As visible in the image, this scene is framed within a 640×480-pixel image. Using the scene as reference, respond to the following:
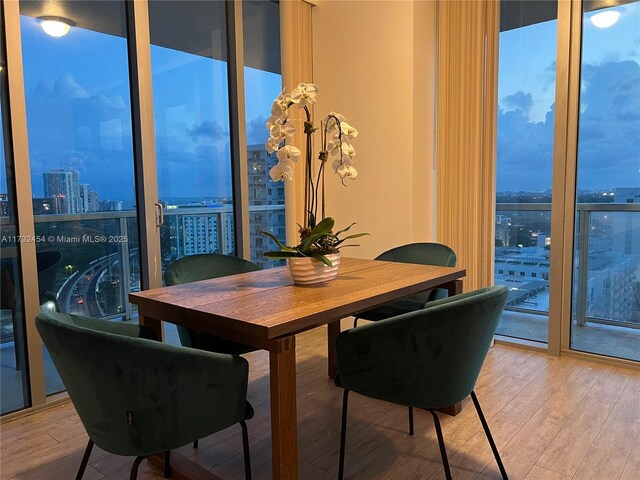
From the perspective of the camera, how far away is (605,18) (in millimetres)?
2988

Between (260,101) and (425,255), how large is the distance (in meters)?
1.84

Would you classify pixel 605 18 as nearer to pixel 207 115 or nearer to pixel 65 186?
pixel 207 115

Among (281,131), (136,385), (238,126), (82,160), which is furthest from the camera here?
(238,126)

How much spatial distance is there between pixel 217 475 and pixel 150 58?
2.39 m

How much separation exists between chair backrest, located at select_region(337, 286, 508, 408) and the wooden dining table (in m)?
0.17

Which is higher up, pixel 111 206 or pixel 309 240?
pixel 111 206

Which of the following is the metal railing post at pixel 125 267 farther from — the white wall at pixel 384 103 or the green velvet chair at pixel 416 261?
the white wall at pixel 384 103

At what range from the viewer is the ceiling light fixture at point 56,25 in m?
2.57

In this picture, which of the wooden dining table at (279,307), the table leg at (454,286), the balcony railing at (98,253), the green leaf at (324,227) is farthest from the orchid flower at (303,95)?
the balcony railing at (98,253)

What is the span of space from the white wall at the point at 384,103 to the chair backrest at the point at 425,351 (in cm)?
193

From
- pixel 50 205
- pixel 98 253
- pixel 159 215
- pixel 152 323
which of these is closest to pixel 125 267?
pixel 98 253

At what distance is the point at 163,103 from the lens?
10.3ft

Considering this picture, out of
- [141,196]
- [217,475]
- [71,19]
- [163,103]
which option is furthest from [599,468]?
[71,19]

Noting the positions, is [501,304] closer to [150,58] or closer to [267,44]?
[150,58]
